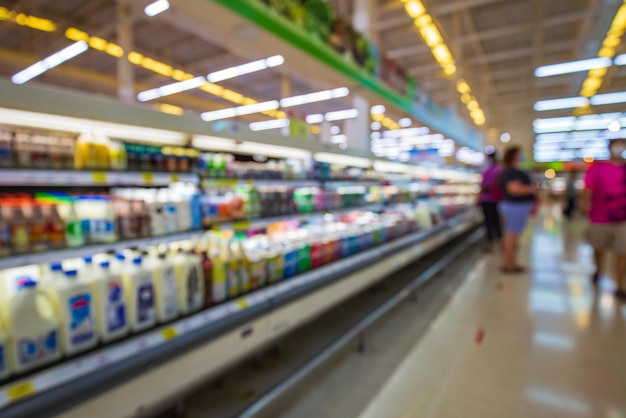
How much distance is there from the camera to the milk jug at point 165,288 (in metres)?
1.49

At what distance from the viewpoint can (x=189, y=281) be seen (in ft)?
5.25

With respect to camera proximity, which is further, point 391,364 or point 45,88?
point 391,364

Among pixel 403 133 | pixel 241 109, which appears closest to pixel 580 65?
pixel 403 133

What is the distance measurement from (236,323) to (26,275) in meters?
0.95

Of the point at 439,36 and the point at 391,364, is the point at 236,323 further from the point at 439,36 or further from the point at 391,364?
the point at 439,36

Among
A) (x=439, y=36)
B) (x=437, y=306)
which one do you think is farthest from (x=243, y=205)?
(x=439, y=36)

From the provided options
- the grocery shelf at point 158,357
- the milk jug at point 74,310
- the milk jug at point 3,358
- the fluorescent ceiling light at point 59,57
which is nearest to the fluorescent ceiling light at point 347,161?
the grocery shelf at point 158,357

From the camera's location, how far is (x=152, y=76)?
34.8 ft

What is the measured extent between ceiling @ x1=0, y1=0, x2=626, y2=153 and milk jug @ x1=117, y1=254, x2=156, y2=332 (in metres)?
4.12

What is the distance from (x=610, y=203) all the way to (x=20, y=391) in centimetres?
481

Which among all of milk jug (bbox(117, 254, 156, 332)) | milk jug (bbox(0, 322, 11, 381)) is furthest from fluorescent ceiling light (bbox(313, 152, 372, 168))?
milk jug (bbox(0, 322, 11, 381))

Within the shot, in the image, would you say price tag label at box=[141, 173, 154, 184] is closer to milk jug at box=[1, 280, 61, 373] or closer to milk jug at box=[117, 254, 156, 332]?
milk jug at box=[117, 254, 156, 332]

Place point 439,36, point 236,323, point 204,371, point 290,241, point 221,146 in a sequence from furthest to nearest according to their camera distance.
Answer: point 439,36
point 290,241
point 221,146
point 236,323
point 204,371

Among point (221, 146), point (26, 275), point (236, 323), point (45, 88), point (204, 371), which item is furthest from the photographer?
point (221, 146)
